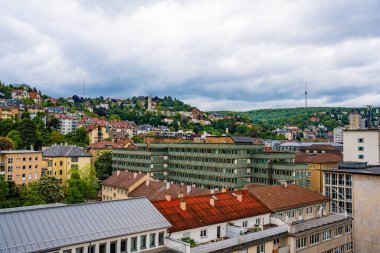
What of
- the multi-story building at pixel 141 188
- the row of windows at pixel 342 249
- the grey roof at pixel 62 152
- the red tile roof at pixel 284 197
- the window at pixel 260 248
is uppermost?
the grey roof at pixel 62 152

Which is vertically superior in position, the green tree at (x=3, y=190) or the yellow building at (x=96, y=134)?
the yellow building at (x=96, y=134)

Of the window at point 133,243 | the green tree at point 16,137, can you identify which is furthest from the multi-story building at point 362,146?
the green tree at point 16,137

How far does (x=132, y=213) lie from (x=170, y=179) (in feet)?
200

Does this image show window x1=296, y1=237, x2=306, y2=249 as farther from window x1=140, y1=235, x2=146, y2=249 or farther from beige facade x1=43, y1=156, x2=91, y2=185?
beige facade x1=43, y1=156, x2=91, y2=185

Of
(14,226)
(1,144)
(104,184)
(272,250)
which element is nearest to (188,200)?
(272,250)

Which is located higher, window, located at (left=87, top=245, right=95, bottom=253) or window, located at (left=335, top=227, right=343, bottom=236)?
window, located at (left=87, top=245, right=95, bottom=253)

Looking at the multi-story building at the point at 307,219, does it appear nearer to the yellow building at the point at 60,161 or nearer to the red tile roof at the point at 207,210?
the red tile roof at the point at 207,210

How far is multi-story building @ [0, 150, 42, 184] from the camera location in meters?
77.9

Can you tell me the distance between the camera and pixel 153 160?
89375 millimetres

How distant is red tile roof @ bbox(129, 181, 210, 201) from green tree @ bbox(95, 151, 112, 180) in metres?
41.5

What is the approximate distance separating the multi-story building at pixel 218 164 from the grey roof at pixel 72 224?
Answer: 43.3m

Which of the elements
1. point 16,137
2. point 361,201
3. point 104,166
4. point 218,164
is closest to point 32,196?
point 218,164

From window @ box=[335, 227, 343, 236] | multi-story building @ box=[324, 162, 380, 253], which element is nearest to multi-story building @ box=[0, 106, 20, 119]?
multi-story building @ box=[324, 162, 380, 253]

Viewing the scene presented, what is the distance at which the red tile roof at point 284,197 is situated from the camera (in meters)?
40.7
